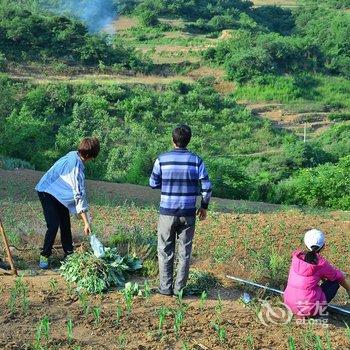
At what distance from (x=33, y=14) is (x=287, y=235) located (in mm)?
32629

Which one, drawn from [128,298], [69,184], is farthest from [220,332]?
[69,184]

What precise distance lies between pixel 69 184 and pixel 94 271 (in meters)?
0.79

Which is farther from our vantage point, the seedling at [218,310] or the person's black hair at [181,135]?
the person's black hair at [181,135]

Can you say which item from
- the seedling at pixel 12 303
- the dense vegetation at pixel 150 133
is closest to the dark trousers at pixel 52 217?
the seedling at pixel 12 303

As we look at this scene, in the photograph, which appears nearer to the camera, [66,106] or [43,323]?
[43,323]

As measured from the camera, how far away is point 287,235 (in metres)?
7.76

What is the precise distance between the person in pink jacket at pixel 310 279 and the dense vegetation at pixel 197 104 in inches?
467

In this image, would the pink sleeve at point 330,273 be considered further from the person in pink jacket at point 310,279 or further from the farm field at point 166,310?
the farm field at point 166,310

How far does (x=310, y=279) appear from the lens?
16.4 ft

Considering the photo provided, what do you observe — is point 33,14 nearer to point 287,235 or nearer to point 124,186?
point 124,186

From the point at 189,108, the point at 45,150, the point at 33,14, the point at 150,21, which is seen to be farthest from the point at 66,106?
the point at 150,21

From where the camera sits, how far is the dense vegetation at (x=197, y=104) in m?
19.2
